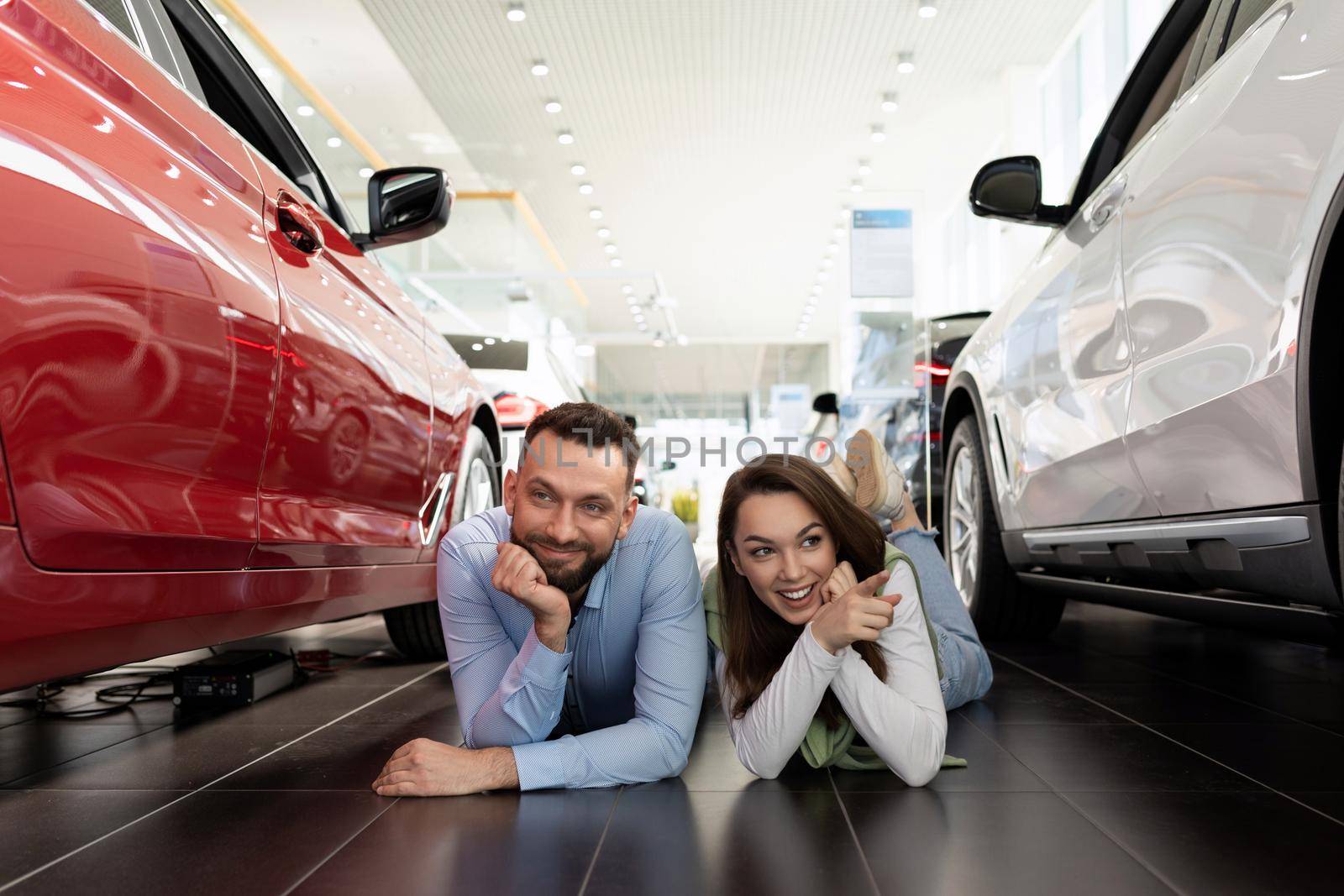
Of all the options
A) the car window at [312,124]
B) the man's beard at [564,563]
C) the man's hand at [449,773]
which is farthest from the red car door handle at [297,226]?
the car window at [312,124]

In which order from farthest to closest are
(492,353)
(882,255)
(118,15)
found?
(882,255) → (492,353) → (118,15)

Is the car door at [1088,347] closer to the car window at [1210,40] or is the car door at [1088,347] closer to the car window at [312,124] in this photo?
the car window at [1210,40]

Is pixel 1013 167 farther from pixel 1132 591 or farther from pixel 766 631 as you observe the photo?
pixel 766 631

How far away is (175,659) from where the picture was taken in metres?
3.80

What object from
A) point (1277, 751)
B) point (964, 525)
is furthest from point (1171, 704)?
point (964, 525)

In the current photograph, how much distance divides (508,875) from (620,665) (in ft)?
2.20

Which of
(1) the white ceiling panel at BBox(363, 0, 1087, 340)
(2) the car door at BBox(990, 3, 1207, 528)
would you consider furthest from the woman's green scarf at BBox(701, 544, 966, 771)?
(1) the white ceiling panel at BBox(363, 0, 1087, 340)

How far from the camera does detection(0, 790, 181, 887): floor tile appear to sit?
1438 mm

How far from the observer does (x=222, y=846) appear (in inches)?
57.7

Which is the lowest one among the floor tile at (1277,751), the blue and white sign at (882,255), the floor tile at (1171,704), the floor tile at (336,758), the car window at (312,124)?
the floor tile at (336,758)

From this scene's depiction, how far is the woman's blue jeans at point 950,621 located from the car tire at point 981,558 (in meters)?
0.67

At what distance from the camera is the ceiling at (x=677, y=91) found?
26.0ft

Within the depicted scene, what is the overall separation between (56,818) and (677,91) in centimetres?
863

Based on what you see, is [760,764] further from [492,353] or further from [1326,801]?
[492,353]
